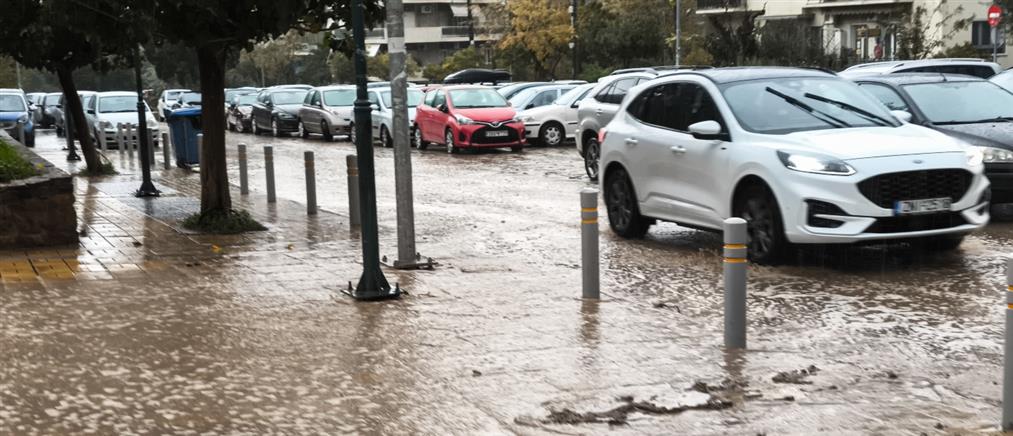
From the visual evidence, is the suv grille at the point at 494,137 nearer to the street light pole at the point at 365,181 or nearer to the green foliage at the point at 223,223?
the green foliage at the point at 223,223

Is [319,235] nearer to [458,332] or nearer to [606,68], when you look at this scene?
[458,332]

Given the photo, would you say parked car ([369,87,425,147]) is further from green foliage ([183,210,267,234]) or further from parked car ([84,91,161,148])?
green foliage ([183,210,267,234])

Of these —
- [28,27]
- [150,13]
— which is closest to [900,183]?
[150,13]

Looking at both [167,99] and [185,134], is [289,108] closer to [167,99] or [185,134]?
[185,134]

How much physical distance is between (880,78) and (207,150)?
8057 mm

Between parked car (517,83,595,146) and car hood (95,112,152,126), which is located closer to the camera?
parked car (517,83,595,146)

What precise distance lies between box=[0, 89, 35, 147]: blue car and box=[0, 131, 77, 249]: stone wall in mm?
22267

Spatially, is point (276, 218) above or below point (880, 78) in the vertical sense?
below

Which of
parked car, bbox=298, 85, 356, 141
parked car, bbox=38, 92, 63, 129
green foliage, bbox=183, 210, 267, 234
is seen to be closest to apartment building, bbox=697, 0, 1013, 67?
parked car, bbox=298, 85, 356, 141

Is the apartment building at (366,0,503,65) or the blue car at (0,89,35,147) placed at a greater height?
the apartment building at (366,0,503,65)

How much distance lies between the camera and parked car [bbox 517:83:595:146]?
30078 mm

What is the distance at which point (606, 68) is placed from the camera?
192 feet

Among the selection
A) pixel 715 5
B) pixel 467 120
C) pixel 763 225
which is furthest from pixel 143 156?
pixel 715 5

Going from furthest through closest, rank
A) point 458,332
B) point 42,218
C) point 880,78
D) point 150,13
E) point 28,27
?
point 28,27 → point 880,78 → point 150,13 → point 42,218 → point 458,332
